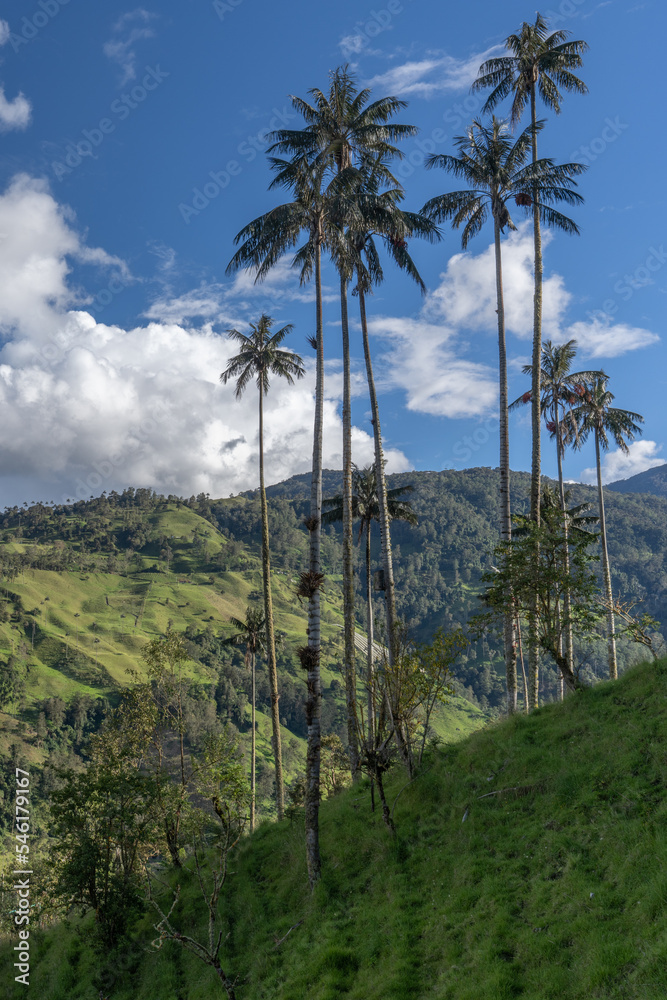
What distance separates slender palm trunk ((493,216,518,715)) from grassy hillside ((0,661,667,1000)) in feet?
10.8

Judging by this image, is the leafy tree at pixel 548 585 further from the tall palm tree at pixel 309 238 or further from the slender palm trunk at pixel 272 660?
the slender palm trunk at pixel 272 660

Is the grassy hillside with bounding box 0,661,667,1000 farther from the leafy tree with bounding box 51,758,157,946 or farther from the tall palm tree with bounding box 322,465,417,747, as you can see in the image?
the tall palm tree with bounding box 322,465,417,747

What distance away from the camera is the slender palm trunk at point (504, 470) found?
22297 millimetres

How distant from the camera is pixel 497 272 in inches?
1022

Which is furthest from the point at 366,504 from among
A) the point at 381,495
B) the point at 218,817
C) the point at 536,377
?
the point at 218,817

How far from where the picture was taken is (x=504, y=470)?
940 inches

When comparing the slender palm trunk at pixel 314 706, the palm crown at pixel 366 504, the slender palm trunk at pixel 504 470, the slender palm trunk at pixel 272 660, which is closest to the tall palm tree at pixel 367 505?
the palm crown at pixel 366 504

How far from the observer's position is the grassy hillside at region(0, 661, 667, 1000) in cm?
921

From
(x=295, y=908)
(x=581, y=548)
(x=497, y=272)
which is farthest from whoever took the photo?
(x=497, y=272)

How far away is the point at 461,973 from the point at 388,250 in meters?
24.3

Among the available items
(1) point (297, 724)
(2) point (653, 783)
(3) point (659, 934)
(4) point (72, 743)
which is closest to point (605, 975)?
(3) point (659, 934)

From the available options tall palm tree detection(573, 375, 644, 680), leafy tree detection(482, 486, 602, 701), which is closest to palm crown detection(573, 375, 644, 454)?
tall palm tree detection(573, 375, 644, 680)

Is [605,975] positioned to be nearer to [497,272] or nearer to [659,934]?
[659,934]

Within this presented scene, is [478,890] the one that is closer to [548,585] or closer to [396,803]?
[396,803]
